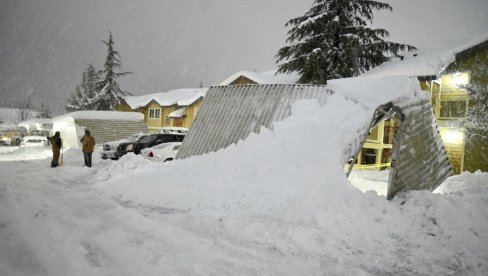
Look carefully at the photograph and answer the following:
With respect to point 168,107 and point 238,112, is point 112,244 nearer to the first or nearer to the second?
point 238,112

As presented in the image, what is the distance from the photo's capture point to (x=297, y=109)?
8359mm

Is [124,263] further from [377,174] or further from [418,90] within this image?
[377,174]

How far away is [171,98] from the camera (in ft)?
124

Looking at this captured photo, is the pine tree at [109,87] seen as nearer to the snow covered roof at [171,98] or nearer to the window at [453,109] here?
the snow covered roof at [171,98]

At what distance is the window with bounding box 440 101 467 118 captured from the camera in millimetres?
17323

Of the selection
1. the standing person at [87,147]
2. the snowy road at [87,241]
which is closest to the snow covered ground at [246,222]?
the snowy road at [87,241]

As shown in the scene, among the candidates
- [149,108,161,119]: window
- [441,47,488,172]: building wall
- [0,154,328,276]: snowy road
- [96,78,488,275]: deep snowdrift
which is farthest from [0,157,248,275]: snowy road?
[149,108,161,119]: window

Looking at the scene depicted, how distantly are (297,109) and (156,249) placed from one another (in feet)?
17.5

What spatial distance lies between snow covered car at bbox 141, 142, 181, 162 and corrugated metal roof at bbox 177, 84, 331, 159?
13.4 feet

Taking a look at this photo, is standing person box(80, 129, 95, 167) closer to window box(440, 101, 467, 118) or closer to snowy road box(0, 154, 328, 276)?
snowy road box(0, 154, 328, 276)

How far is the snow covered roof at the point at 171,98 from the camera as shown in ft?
114

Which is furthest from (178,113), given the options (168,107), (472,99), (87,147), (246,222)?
(246,222)

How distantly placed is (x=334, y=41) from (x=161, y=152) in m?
12.6

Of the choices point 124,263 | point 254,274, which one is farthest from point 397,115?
point 124,263
